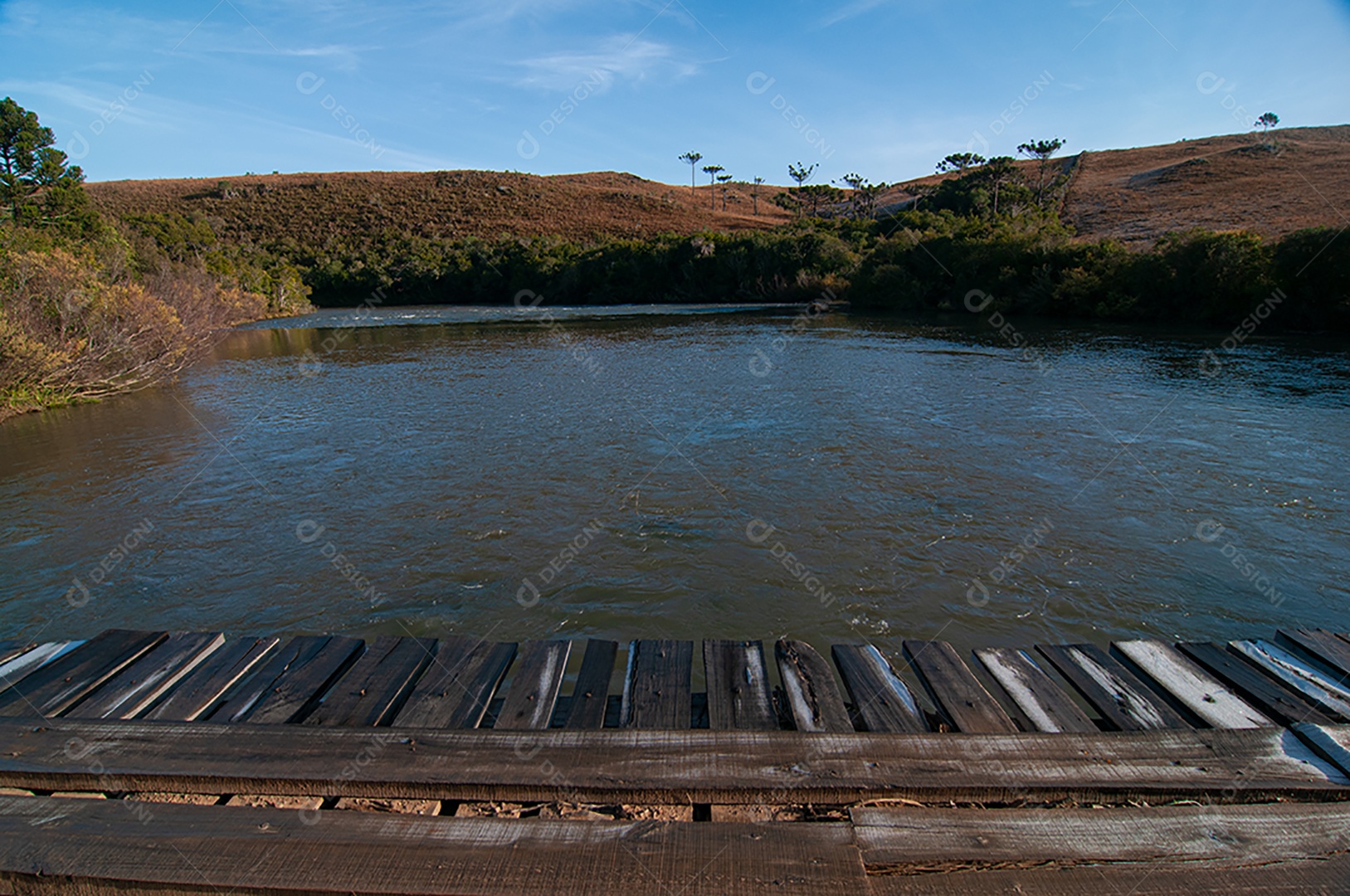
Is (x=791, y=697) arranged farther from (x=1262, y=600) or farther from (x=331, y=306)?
(x=331, y=306)

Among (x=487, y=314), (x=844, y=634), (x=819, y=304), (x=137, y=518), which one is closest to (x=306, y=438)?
(x=137, y=518)

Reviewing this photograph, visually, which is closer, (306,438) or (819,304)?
(306,438)

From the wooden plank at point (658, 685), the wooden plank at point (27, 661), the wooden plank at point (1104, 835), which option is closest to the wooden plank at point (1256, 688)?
the wooden plank at point (1104, 835)

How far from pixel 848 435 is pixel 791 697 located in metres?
A: 9.69

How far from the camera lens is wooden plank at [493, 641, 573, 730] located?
3213 millimetres

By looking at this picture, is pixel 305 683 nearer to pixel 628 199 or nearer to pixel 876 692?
pixel 876 692

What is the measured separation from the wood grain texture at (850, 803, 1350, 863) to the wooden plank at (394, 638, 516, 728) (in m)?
1.90

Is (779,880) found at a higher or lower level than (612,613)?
higher

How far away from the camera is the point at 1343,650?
3.94m

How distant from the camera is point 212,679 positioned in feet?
12.2

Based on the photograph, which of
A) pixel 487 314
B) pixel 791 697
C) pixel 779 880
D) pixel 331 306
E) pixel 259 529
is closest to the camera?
pixel 779 880

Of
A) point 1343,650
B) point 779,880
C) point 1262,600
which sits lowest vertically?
point 1262,600

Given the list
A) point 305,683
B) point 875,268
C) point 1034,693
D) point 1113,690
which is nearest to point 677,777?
point 1034,693

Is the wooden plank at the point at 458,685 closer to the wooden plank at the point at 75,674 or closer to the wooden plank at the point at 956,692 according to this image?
the wooden plank at the point at 75,674
